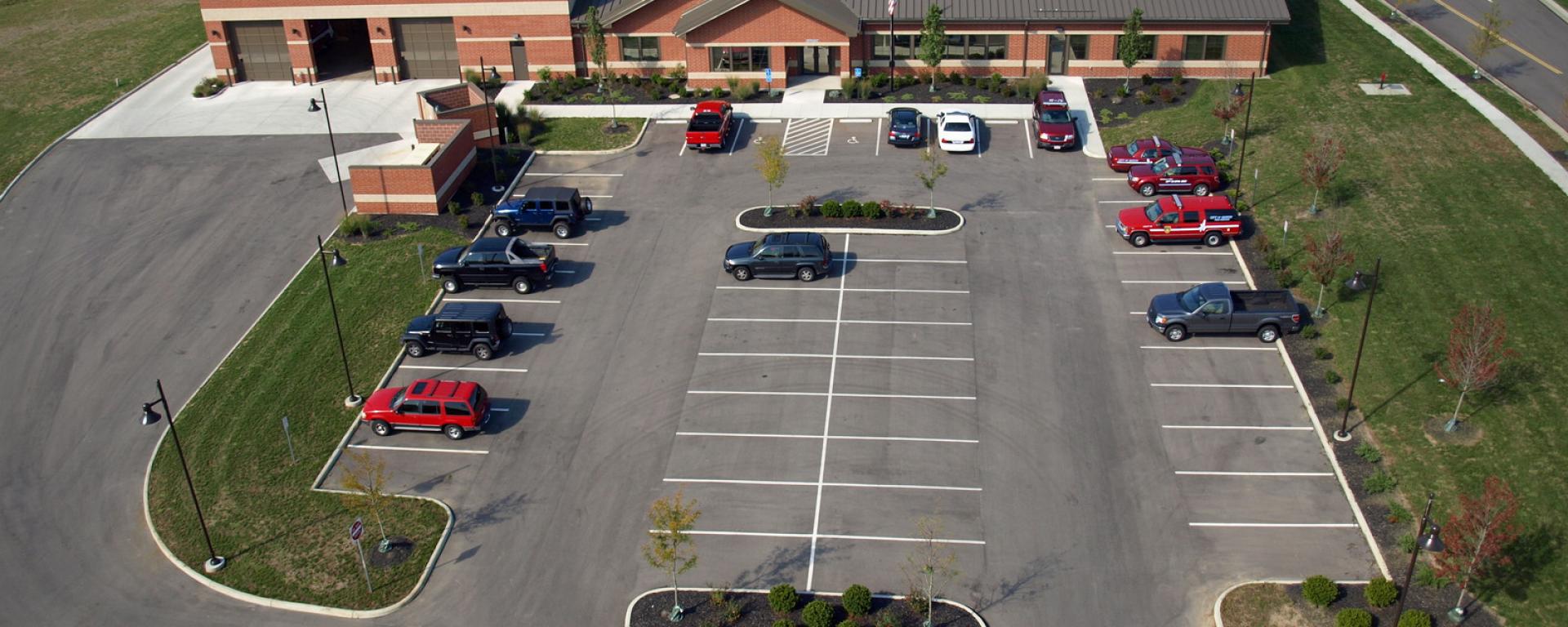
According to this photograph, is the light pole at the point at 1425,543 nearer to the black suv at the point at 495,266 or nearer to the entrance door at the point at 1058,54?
the black suv at the point at 495,266

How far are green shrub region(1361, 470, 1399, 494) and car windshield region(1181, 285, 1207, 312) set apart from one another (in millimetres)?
8079

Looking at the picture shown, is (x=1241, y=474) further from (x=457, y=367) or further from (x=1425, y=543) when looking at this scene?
(x=457, y=367)

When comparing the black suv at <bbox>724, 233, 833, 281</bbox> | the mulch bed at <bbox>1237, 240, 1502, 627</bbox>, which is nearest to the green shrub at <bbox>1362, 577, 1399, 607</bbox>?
the mulch bed at <bbox>1237, 240, 1502, 627</bbox>

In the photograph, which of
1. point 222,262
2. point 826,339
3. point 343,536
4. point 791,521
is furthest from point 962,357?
point 222,262

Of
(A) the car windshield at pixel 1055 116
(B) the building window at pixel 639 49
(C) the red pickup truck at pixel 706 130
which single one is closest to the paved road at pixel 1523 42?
(A) the car windshield at pixel 1055 116

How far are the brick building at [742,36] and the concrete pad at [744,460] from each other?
30439 mm

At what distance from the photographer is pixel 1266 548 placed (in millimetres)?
30094

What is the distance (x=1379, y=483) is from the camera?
31.4 metres

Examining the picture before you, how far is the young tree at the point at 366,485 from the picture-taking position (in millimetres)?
30594

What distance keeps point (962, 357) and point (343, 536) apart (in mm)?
18834

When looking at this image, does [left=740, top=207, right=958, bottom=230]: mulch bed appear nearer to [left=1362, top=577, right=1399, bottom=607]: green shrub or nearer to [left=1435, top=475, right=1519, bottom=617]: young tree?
[left=1362, top=577, right=1399, bottom=607]: green shrub

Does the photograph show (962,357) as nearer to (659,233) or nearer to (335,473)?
(659,233)

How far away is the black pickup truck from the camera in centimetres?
3781

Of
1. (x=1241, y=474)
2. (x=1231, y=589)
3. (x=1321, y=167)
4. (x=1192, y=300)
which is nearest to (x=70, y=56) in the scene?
(x=1192, y=300)
